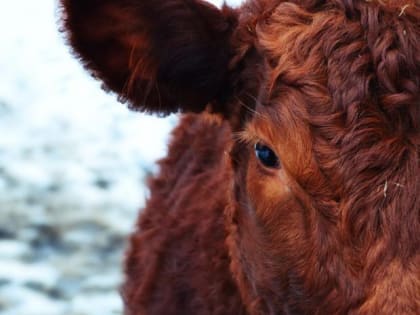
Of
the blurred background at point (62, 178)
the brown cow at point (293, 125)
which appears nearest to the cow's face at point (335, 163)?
the brown cow at point (293, 125)

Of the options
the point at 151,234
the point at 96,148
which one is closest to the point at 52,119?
the point at 96,148

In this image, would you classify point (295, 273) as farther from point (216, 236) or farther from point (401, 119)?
point (216, 236)

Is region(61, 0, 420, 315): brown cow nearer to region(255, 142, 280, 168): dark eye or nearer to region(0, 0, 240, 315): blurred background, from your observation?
region(255, 142, 280, 168): dark eye

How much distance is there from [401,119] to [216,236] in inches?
53.9

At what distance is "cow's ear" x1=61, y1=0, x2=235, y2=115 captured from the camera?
11.6ft

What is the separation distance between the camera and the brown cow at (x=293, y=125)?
2.95 metres

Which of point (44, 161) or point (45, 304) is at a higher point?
point (44, 161)

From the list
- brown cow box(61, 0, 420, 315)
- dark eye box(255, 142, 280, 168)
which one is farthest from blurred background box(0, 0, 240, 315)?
dark eye box(255, 142, 280, 168)

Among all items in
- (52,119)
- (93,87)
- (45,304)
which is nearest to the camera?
(45,304)

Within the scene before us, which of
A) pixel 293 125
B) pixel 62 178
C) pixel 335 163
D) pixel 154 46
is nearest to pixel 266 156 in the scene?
pixel 293 125

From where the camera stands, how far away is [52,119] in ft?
33.6

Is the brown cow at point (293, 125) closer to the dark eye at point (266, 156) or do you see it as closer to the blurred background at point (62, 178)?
the dark eye at point (266, 156)

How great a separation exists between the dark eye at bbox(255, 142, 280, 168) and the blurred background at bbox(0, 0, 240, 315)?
248 cm

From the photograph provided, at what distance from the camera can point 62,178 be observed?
8.87 meters
